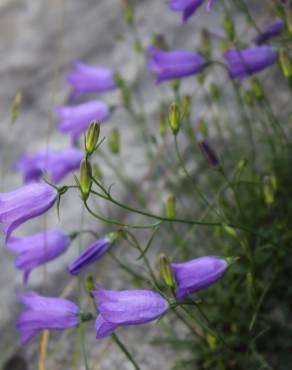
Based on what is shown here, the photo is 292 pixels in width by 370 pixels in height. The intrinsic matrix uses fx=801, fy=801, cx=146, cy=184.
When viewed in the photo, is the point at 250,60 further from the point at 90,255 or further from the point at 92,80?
the point at 90,255

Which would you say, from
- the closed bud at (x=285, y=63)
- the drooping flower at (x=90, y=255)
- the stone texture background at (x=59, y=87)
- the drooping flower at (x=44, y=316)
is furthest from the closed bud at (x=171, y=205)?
the stone texture background at (x=59, y=87)

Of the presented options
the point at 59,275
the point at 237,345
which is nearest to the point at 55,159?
the point at 59,275

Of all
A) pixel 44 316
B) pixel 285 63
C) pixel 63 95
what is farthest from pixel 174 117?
pixel 63 95

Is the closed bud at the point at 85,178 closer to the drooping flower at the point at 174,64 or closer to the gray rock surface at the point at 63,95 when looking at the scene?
the drooping flower at the point at 174,64

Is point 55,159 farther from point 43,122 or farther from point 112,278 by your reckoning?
point 43,122

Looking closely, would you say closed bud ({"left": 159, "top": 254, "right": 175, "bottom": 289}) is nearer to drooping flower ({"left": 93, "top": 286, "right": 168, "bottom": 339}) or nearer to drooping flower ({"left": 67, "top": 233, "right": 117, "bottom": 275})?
drooping flower ({"left": 93, "top": 286, "right": 168, "bottom": 339})
